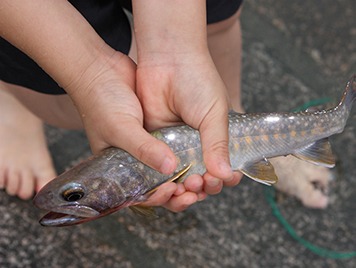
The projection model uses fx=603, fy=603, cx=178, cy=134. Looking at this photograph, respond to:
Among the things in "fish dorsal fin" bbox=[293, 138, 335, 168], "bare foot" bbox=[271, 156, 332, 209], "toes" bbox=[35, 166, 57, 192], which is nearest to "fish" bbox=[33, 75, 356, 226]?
"fish dorsal fin" bbox=[293, 138, 335, 168]

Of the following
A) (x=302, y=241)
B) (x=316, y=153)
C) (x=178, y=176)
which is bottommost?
(x=302, y=241)

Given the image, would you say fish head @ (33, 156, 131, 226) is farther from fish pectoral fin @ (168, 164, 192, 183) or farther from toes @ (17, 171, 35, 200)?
toes @ (17, 171, 35, 200)

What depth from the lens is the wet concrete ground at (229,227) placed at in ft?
6.03

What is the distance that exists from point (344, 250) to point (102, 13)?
110 cm

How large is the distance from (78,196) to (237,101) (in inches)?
37.4

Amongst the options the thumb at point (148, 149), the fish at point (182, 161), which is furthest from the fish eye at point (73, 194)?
the thumb at point (148, 149)

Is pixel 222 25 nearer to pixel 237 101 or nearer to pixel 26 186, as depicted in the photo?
pixel 237 101

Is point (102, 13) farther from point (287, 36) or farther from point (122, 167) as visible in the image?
point (287, 36)

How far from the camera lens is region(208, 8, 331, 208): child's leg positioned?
1.81m

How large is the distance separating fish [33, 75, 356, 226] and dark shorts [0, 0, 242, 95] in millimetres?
349

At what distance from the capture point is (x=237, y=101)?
6.64 feet

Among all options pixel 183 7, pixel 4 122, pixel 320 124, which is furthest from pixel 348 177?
pixel 4 122

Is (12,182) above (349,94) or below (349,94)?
below

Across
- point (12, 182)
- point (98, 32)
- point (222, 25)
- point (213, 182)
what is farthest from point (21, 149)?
point (213, 182)
